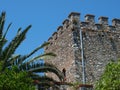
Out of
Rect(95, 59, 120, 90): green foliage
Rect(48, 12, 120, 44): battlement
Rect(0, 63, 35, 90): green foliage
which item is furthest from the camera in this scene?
Rect(48, 12, 120, 44): battlement

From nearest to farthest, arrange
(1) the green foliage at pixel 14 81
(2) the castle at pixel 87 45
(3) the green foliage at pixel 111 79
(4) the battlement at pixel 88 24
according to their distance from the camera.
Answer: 1. (1) the green foliage at pixel 14 81
2. (3) the green foliage at pixel 111 79
3. (2) the castle at pixel 87 45
4. (4) the battlement at pixel 88 24

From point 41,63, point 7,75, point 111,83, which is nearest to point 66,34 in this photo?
point 41,63

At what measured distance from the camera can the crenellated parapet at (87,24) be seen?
1008 inches

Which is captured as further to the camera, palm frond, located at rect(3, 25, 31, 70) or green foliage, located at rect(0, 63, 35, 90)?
palm frond, located at rect(3, 25, 31, 70)

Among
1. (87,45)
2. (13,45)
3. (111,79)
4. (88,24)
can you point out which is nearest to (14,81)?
(13,45)

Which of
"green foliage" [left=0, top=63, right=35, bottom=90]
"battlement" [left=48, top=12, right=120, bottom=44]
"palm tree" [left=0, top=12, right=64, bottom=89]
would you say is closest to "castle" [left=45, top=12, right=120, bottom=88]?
"battlement" [left=48, top=12, right=120, bottom=44]

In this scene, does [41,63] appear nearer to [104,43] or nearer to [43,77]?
[43,77]

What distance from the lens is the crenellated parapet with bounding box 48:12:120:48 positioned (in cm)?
2559

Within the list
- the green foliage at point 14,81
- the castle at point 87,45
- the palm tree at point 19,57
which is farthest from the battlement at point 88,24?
the green foliage at point 14,81

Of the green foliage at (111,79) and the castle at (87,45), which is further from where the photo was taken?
the castle at (87,45)

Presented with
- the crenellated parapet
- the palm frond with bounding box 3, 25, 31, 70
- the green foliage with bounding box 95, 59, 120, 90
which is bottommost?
the green foliage with bounding box 95, 59, 120, 90

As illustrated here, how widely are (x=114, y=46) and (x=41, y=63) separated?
6.79m

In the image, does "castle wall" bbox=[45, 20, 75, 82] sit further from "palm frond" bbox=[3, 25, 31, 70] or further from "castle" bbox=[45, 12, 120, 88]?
"palm frond" bbox=[3, 25, 31, 70]

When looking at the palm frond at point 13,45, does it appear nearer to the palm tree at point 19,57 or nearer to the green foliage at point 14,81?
the palm tree at point 19,57
